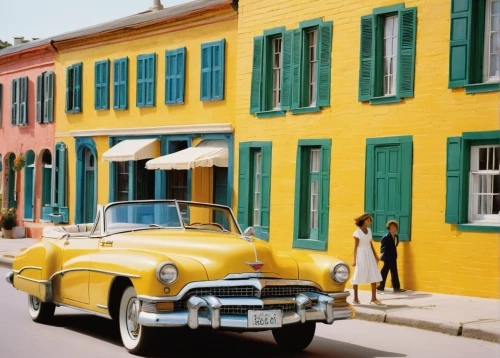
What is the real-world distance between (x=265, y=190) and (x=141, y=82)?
7057 mm

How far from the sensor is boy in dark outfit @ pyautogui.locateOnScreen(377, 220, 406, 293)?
692 inches

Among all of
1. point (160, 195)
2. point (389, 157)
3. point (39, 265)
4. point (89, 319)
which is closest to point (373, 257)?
point (389, 157)

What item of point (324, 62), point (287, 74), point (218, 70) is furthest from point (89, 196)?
point (324, 62)

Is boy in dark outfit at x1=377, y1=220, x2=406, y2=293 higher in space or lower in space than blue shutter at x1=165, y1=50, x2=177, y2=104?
lower

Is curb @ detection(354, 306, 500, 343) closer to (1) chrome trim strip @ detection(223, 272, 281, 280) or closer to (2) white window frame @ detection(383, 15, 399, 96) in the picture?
(1) chrome trim strip @ detection(223, 272, 281, 280)

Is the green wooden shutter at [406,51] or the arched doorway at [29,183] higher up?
the green wooden shutter at [406,51]

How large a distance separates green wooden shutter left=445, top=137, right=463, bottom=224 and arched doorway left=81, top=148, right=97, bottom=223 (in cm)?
1558

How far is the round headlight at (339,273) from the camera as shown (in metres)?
10.0

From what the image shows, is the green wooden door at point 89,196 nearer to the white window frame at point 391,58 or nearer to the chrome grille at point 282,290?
the white window frame at point 391,58

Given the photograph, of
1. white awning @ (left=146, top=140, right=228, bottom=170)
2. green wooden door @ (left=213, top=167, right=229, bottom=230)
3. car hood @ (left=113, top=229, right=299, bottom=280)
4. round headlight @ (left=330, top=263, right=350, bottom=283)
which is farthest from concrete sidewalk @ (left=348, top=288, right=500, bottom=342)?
green wooden door @ (left=213, top=167, right=229, bottom=230)

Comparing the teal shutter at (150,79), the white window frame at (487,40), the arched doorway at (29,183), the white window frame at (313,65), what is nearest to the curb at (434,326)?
the white window frame at (487,40)

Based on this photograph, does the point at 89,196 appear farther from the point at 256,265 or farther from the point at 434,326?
the point at 256,265

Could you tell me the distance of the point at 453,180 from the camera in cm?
1739

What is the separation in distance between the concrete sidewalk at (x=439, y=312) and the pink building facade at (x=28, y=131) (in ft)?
61.1
